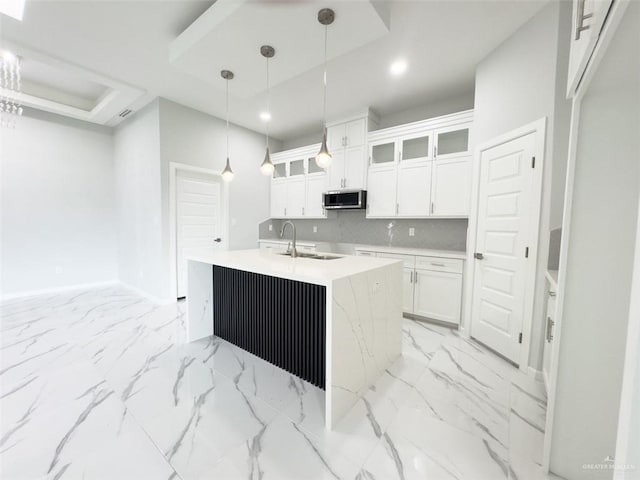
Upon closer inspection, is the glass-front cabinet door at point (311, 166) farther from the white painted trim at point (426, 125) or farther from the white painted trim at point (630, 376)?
the white painted trim at point (630, 376)

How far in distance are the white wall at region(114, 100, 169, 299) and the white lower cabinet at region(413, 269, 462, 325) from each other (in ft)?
11.4

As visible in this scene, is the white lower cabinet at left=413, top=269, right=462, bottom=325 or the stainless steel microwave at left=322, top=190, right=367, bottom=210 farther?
the stainless steel microwave at left=322, top=190, right=367, bottom=210

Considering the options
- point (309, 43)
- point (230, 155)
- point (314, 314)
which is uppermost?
point (309, 43)

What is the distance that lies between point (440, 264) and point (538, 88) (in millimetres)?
1781

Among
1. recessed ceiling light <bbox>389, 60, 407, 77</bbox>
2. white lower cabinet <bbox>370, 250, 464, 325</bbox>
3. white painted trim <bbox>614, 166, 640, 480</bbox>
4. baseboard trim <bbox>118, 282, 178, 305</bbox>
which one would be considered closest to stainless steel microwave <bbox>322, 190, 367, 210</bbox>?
white lower cabinet <bbox>370, 250, 464, 325</bbox>

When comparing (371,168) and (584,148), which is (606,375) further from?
(371,168)

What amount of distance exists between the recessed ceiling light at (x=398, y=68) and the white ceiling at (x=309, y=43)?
67 mm

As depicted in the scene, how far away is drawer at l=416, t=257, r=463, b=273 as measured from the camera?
286 centimetres

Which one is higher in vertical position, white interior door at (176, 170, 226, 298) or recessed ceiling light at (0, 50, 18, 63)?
recessed ceiling light at (0, 50, 18, 63)

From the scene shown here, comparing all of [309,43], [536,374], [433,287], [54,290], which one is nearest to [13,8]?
[309,43]

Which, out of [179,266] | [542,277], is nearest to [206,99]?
[179,266]

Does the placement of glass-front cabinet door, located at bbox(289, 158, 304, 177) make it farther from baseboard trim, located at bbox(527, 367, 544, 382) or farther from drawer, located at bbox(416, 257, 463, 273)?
baseboard trim, located at bbox(527, 367, 544, 382)

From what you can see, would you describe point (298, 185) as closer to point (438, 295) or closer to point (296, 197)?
point (296, 197)

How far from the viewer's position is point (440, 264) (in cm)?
296
